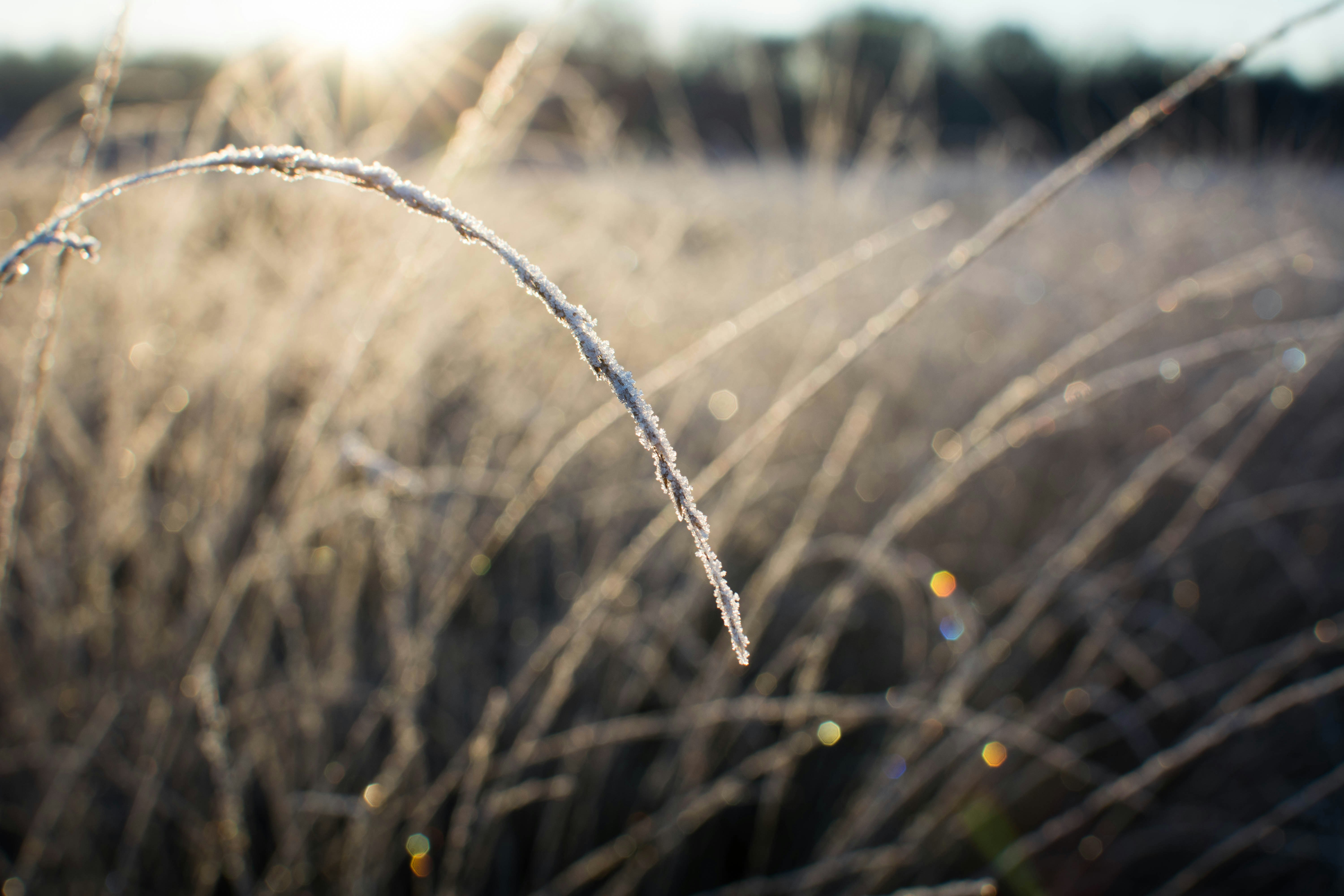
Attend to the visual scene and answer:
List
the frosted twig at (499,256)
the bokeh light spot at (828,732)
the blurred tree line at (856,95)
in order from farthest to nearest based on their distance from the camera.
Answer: the blurred tree line at (856,95)
the bokeh light spot at (828,732)
the frosted twig at (499,256)

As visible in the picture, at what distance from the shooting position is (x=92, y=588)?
69 centimetres

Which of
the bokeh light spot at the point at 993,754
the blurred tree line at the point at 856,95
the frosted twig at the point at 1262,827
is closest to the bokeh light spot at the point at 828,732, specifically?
the bokeh light spot at the point at 993,754

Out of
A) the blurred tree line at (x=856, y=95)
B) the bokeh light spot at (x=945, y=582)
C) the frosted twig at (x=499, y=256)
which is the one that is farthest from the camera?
the blurred tree line at (x=856, y=95)

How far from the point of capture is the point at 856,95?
3676 millimetres

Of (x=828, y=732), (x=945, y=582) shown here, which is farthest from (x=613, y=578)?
(x=945, y=582)

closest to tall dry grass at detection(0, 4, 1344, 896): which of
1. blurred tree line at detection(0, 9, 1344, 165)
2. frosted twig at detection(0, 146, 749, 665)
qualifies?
frosted twig at detection(0, 146, 749, 665)

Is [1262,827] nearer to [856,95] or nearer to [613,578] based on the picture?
[613,578]

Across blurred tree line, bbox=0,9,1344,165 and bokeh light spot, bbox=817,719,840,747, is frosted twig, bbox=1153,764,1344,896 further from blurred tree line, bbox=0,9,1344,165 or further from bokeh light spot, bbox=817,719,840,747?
blurred tree line, bbox=0,9,1344,165

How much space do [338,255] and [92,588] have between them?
2.37ft

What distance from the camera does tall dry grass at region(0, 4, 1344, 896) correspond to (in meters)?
0.53

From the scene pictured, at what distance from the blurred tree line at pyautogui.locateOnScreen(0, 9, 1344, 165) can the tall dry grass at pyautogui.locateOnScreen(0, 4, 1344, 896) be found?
0.33 metres

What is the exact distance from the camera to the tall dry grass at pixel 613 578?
53 centimetres

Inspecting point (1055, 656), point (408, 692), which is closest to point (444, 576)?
point (408, 692)

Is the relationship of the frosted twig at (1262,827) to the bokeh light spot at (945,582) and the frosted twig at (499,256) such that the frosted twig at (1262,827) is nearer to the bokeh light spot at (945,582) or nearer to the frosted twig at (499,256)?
the bokeh light spot at (945,582)
